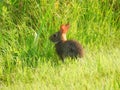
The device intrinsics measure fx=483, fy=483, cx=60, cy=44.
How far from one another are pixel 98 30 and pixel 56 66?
138 cm

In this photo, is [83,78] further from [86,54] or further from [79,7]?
[79,7]

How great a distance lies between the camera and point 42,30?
22.4 feet

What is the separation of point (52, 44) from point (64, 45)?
45 centimetres

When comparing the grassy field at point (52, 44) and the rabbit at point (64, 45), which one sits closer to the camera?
the grassy field at point (52, 44)

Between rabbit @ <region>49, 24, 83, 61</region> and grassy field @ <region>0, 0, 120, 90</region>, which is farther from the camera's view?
rabbit @ <region>49, 24, 83, 61</region>

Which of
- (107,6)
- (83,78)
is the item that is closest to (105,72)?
(83,78)

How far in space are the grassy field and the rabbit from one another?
0.11 meters

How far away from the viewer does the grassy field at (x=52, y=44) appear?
18.1 feet

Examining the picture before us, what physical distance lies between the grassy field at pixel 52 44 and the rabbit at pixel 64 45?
0.11 meters

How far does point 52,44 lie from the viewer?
6.76 m

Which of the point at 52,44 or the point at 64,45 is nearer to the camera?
the point at 64,45

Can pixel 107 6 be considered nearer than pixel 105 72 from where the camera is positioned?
No

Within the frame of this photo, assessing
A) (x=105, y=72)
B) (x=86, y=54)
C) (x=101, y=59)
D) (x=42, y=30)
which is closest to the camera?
(x=105, y=72)

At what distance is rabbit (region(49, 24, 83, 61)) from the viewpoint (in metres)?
6.20
